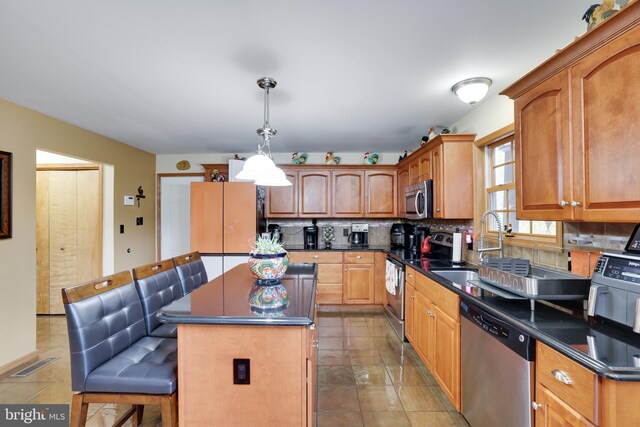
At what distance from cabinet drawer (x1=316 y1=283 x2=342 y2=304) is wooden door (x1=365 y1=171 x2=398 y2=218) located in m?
1.17

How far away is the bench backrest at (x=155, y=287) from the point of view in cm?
185

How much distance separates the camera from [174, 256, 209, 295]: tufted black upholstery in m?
2.29

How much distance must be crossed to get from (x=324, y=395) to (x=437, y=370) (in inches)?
33.4

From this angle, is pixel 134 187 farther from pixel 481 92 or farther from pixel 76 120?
pixel 481 92

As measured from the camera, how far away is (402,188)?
14.0 feet

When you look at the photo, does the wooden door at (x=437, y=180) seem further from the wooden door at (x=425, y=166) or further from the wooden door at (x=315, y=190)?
the wooden door at (x=315, y=190)

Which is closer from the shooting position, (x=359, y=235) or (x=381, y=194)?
Answer: (x=381, y=194)

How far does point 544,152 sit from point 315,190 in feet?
10.3

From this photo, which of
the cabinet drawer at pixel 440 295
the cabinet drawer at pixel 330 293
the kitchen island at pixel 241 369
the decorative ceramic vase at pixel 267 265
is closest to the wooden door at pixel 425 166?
the cabinet drawer at pixel 440 295

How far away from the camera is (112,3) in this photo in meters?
1.40

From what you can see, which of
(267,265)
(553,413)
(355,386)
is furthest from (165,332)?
(553,413)

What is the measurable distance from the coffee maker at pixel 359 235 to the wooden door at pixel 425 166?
1.45 m

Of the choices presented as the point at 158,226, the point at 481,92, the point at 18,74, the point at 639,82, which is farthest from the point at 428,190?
the point at 158,226

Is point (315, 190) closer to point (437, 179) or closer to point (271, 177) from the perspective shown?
point (437, 179)
